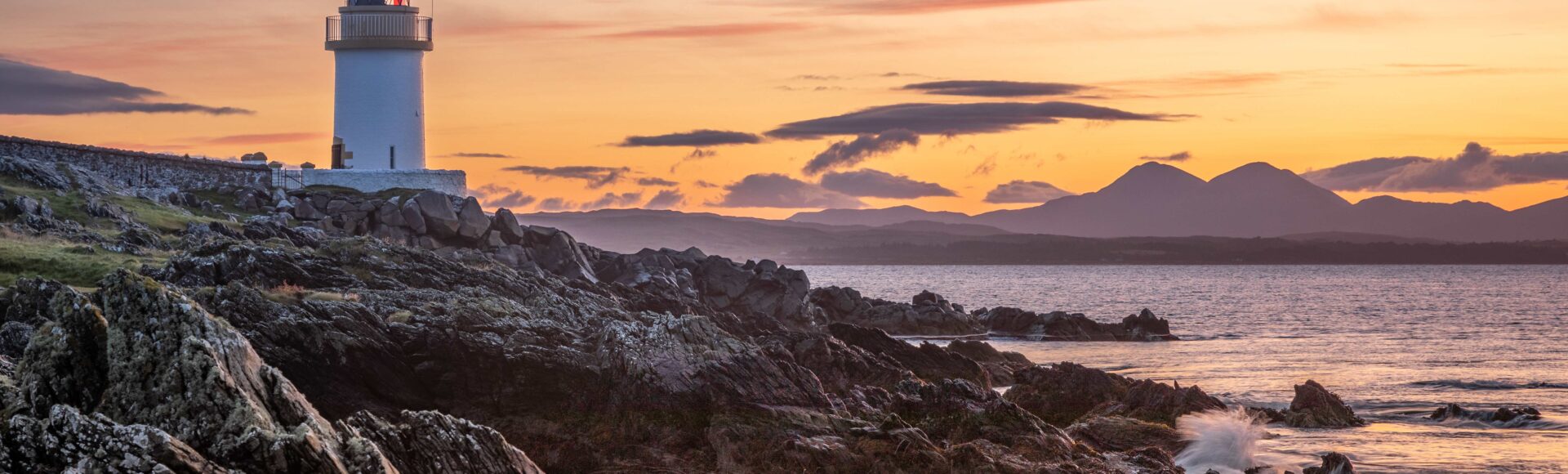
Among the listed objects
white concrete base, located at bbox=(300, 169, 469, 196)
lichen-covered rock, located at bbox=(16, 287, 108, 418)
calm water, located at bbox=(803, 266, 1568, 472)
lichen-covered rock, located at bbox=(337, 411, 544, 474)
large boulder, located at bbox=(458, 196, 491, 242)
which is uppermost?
white concrete base, located at bbox=(300, 169, 469, 196)

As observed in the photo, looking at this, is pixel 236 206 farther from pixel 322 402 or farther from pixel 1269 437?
pixel 1269 437

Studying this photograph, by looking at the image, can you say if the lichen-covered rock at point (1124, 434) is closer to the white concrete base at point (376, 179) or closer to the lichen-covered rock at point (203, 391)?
the lichen-covered rock at point (203, 391)

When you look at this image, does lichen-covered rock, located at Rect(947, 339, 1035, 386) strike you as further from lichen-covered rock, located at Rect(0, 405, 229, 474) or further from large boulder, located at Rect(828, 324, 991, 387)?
lichen-covered rock, located at Rect(0, 405, 229, 474)

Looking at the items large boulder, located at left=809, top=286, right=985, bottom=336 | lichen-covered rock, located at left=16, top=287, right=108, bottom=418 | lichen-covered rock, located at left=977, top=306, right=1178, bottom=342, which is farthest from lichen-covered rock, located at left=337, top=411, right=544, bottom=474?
lichen-covered rock, located at left=977, top=306, right=1178, bottom=342

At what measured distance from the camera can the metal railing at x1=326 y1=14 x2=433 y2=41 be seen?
225 ft

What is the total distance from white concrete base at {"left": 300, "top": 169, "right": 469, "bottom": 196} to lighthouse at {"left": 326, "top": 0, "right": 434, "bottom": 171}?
1.41 metres

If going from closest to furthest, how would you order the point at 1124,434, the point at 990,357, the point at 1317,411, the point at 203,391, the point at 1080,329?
1. the point at 203,391
2. the point at 1124,434
3. the point at 1317,411
4. the point at 990,357
5. the point at 1080,329

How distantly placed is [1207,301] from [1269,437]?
→ 92720 mm

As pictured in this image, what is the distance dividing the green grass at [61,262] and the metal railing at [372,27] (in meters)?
28.7

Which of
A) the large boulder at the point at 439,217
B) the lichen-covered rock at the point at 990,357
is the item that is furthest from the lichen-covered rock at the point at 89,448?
the large boulder at the point at 439,217

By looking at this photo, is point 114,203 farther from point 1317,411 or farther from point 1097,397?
point 1317,411

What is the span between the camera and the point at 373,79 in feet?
227

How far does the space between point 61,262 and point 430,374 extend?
16158 mm

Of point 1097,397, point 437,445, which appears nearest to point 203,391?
point 437,445
